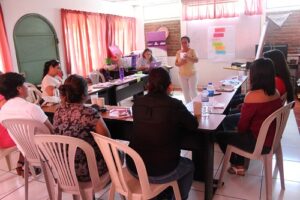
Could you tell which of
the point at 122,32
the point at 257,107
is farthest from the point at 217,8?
the point at 257,107

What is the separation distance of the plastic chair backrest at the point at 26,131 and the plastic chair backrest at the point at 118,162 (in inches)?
22.9

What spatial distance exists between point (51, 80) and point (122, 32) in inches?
161

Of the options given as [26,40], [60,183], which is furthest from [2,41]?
[60,183]

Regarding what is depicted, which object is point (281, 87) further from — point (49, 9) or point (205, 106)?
point (49, 9)

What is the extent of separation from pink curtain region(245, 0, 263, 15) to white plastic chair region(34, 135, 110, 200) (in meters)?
5.63

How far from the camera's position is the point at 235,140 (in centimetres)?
213

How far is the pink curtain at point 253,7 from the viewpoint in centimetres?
585

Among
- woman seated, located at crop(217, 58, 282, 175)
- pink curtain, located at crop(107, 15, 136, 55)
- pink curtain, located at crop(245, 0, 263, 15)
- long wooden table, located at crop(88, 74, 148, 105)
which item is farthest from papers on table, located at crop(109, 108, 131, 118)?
pink curtain, located at crop(245, 0, 263, 15)

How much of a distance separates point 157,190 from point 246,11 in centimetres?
560

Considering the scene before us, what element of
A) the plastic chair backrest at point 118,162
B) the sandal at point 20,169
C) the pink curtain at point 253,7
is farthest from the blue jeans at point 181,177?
the pink curtain at point 253,7

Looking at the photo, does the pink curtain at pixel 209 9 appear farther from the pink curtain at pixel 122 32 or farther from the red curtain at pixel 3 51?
the red curtain at pixel 3 51

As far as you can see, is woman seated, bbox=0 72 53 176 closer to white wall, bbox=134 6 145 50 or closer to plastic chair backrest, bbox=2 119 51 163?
plastic chair backrest, bbox=2 119 51 163

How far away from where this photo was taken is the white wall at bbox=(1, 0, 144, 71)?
14.1ft

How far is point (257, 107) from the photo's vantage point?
6.55 feet
